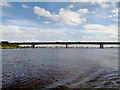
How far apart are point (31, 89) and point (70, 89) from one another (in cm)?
409

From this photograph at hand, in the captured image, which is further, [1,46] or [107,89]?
[1,46]

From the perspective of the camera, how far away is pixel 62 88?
10.3 meters

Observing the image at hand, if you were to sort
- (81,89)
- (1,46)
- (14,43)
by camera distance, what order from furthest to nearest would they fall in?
(14,43) < (1,46) < (81,89)

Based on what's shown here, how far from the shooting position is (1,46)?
569 ft

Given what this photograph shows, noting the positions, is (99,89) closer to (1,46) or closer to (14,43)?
(1,46)

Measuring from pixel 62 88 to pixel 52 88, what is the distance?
107 cm

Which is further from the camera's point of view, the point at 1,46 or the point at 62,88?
the point at 1,46

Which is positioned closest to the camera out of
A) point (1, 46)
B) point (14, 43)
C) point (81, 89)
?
point (81, 89)

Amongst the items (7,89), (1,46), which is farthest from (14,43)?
(7,89)

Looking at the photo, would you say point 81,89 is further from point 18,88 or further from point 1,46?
point 1,46

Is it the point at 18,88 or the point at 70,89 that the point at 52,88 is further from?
the point at 18,88

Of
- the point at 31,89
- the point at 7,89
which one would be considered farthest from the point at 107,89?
the point at 7,89

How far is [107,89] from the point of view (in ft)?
33.2

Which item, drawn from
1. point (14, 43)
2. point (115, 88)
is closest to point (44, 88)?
point (115, 88)
